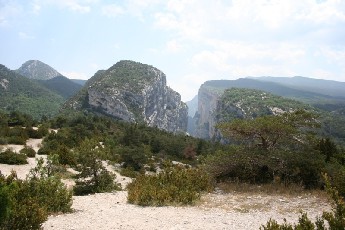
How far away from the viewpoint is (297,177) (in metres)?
16.4

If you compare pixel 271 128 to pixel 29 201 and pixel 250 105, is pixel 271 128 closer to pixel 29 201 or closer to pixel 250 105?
pixel 29 201

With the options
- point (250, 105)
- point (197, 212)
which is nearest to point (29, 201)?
point (197, 212)

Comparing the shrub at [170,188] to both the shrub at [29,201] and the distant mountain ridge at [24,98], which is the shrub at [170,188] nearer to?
the shrub at [29,201]

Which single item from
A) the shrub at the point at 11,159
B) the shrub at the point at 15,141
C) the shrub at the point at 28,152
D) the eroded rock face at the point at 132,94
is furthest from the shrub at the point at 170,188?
the eroded rock face at the point at 132,94

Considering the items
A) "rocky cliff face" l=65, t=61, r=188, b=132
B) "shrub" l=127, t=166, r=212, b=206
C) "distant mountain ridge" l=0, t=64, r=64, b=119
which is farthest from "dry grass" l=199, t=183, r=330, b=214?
"distant mountain ridge" l=0, t=64, r=64, b=119

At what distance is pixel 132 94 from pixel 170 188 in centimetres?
10083

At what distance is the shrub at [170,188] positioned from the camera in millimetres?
12898

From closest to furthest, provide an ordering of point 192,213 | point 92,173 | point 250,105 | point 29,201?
point 29,201 < point 192,213 < point 92,173 < point 250,105

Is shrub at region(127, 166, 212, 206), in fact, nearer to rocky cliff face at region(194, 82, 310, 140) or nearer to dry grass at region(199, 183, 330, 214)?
dry grass at region(199, 183, 330, 214)

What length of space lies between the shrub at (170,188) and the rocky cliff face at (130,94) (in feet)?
253

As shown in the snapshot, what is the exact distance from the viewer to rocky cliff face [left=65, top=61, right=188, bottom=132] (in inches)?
4151

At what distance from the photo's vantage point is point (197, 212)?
11445mm

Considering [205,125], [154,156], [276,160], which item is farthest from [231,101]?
[276,160]

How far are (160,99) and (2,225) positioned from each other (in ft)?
466
